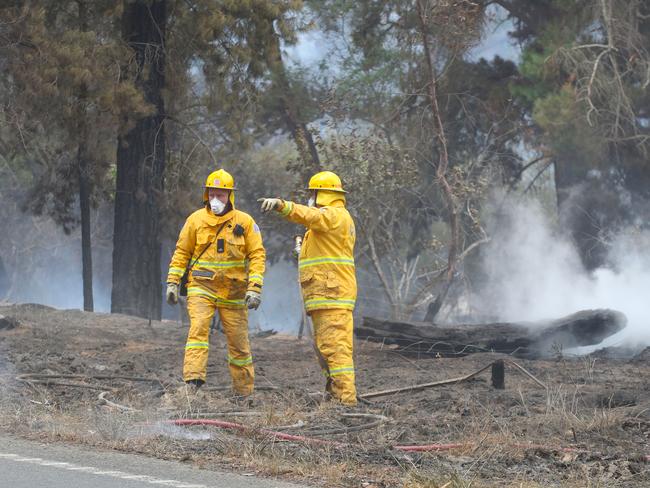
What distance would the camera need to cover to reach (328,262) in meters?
9.77

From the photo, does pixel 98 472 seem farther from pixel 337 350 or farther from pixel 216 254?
pixel 216 254

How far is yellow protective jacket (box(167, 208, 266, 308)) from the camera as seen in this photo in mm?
10023

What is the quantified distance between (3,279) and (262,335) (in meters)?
29.1

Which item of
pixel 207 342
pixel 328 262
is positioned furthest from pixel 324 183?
pixel 207 342

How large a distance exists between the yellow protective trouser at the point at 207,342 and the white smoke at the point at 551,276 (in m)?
8.55

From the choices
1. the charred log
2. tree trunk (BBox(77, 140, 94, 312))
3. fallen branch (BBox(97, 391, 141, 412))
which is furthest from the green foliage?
fallen branch (BBox(97, 391, 141, 412))

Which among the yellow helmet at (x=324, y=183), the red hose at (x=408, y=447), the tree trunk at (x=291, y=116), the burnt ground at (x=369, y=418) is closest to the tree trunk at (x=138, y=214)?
the tree trunk at (x=291, y=116)

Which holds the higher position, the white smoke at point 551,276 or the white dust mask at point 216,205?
the white smoke at point 551,276

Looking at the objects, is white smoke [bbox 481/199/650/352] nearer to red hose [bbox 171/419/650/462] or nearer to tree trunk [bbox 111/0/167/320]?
tree trunk [bbox 111/0/167/320]

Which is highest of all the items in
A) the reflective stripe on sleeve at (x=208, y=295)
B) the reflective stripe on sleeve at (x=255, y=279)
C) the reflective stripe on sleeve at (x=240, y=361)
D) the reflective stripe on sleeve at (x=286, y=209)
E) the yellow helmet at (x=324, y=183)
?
the yellow helmet at (x=324, y=183)

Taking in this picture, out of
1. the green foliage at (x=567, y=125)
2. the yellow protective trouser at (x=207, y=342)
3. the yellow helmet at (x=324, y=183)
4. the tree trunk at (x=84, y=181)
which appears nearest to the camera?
the yellow protective trouser at (x=207, y=342)

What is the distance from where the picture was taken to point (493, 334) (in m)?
15.0

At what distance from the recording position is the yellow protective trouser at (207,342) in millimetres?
9758

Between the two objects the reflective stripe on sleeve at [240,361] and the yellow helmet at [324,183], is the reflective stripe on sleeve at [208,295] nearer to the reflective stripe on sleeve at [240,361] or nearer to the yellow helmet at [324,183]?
the reflective stripe on sleeve at [240,361]
